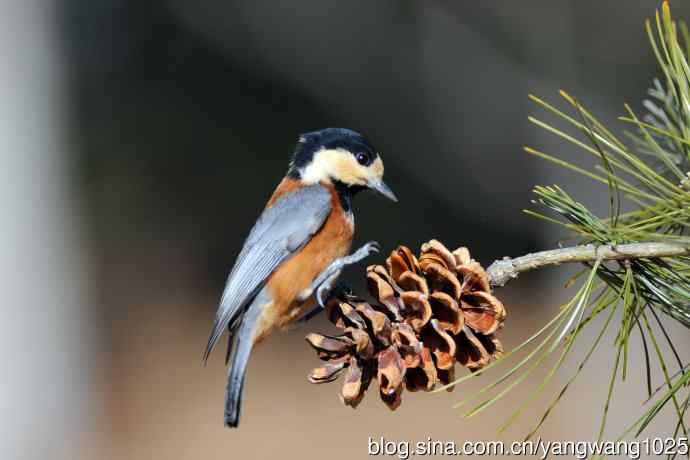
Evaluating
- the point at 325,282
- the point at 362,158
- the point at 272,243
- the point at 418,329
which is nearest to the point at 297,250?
the point at 272,243

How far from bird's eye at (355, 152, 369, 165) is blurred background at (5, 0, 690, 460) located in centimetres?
206

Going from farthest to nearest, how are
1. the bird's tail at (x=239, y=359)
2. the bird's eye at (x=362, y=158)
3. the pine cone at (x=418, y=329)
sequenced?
1. the bird's eye at (x=362, y=158)
2. the bird's tail at (x=239, y=359)
3. the pine cone at (x=418, y=329)

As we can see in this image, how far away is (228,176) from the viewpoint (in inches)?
239

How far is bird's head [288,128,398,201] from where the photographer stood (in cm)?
214

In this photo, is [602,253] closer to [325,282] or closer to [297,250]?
[325,282]

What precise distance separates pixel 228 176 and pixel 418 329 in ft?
16.5

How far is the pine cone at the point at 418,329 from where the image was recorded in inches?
45.1

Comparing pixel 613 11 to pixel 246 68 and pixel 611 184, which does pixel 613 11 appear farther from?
pixel 611 184

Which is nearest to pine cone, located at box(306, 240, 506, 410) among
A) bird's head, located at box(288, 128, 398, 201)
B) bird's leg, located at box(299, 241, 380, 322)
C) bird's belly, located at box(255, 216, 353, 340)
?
bird's leg, located at box(299, 241, 380, 322)

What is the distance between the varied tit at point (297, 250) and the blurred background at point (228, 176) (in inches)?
81.0

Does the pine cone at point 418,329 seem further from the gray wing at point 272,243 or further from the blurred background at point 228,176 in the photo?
the blurred background at point 228,176

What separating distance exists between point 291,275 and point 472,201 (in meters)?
4.03

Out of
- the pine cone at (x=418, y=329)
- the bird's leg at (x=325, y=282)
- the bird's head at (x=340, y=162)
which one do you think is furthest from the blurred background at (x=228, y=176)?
the pine cone at (x=418, y=329)

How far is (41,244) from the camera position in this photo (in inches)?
179
